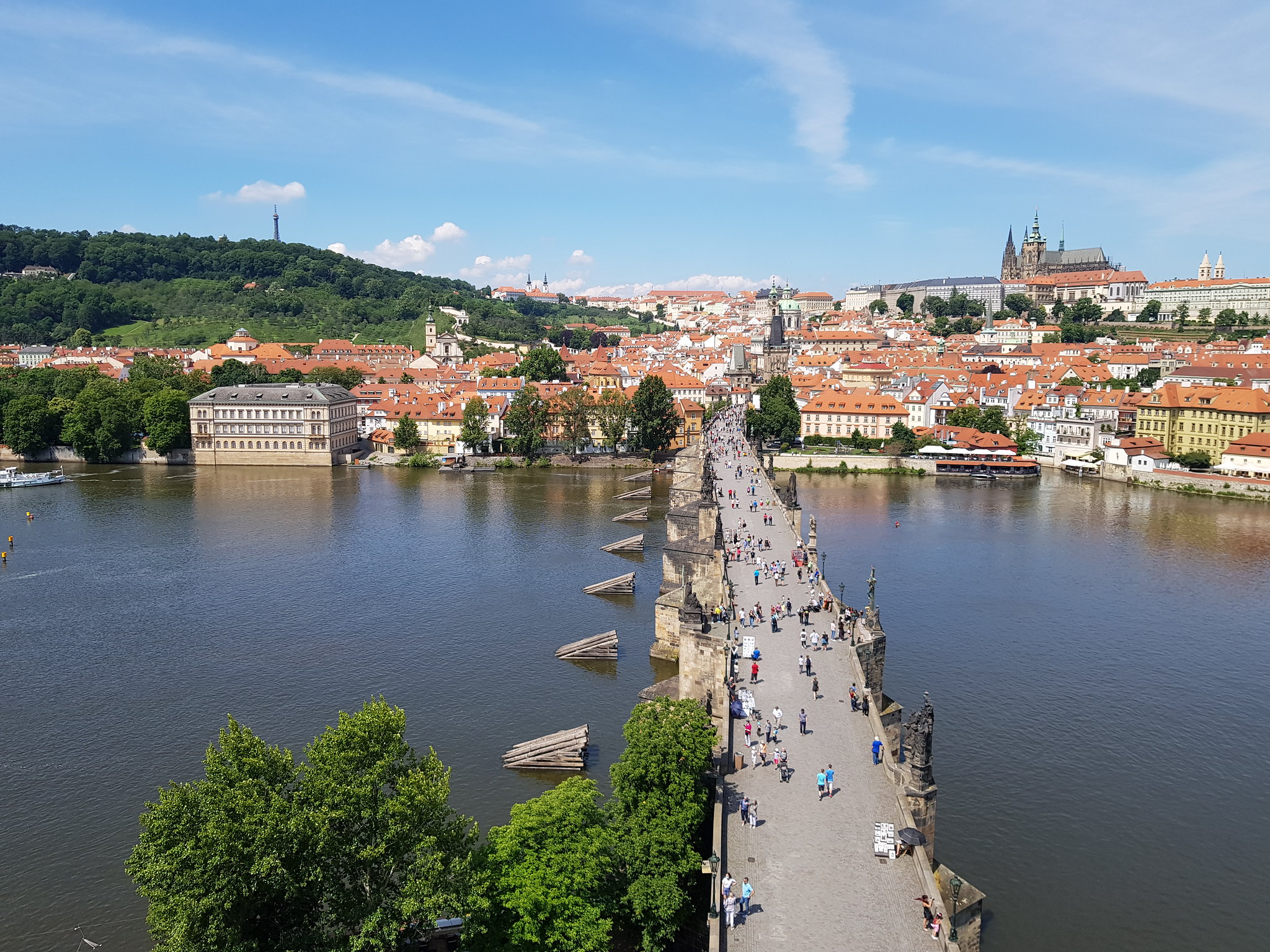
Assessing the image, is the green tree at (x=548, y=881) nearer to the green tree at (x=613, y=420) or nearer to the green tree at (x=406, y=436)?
the green tree at (x=613, y=420)

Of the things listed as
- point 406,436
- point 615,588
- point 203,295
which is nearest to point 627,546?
point 615,588

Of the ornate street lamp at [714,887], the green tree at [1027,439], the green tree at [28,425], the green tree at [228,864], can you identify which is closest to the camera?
the green tree at [228,864]

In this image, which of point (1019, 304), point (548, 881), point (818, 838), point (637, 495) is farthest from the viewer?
point (1019, 304)

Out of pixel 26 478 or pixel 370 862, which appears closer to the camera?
pixel 370 862

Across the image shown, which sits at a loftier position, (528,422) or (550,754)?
(528,422)

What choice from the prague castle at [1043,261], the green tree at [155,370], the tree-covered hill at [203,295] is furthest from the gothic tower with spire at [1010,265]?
the green tree at [155,370]

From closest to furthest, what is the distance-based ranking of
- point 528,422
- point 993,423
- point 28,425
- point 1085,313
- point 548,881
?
point 548,881 < point 28,425 < point 528,422 < point 993,423 < point 1085,313

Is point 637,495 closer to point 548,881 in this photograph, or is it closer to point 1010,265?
point 548,881
